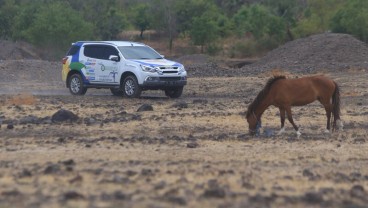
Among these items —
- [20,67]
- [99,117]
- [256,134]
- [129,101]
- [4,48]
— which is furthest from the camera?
[4,48]

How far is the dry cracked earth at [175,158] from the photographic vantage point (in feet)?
32.3

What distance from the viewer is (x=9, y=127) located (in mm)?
18203

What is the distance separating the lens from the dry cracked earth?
9.84 m

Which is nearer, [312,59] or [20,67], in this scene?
[20,67]

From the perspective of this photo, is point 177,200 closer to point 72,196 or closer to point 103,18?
point 72,196

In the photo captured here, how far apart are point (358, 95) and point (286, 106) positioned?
464 inches

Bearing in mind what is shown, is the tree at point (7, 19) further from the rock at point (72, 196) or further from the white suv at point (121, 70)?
the rock at point (72, 196)

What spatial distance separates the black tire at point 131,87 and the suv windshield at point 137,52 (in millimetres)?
798

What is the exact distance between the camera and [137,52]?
2850 cm

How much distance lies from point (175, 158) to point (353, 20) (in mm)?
50508

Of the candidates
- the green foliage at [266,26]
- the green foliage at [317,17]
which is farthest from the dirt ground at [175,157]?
the green foliage at [266,26]

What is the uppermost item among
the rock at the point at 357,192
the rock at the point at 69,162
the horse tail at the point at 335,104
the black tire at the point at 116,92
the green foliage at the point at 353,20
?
the green foliage at the point at 353,20

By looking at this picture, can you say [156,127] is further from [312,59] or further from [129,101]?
[312,59]

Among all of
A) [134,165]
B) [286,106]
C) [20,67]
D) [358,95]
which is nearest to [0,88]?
[20,67]
